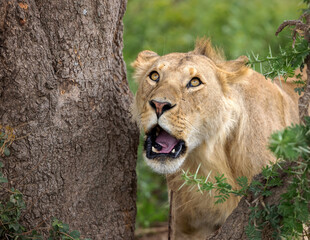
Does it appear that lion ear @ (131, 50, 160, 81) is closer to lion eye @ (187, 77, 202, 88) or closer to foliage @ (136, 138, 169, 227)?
lion eye @ (187, 77, 202, 88)

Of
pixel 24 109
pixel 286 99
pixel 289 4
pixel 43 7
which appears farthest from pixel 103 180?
pixel 289 4

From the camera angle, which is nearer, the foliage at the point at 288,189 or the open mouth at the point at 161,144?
the foliage at the point at 288,189

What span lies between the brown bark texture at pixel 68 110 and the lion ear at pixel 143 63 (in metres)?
0.37

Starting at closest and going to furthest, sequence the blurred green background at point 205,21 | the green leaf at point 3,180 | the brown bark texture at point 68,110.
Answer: the green leaf at point 3,180 → the brown bark texture at point 68,110 → the blurred green background at point 205,21

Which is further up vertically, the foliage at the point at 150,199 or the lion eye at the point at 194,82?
the lion eye at the point at 194,82

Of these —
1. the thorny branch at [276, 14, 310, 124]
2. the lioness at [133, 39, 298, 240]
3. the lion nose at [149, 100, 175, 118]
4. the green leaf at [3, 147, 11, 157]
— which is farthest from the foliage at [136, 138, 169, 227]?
the thorny branch at [276, 14, 310, 124]

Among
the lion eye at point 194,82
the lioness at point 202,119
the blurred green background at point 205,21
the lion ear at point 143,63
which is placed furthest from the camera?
the blurred green background at point 205,21

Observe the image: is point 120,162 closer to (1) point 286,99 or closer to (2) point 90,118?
(2) point 90,118

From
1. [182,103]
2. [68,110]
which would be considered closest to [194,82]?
[182,103]

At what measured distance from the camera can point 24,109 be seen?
2.80 meters

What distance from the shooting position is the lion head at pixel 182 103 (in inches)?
120

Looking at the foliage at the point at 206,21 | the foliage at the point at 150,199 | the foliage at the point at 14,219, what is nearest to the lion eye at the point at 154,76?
the foliage at the point at 14,219

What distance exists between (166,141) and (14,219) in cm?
98

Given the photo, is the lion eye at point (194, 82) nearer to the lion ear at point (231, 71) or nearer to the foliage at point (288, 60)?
the lion ear at point (231, 71)
